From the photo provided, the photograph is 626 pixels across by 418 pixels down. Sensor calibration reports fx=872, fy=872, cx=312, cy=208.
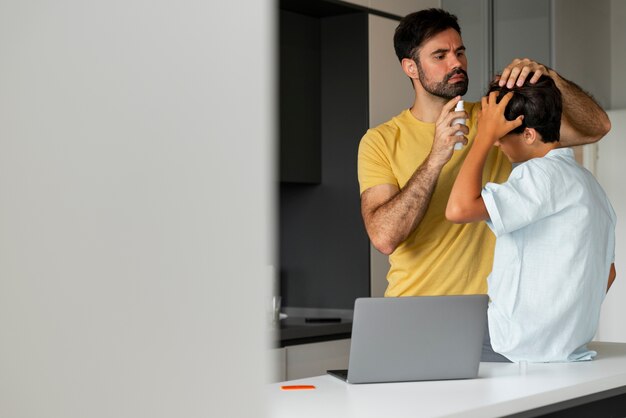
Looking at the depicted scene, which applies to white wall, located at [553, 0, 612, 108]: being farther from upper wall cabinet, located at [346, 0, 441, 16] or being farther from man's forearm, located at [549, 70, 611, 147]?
man's forearm, located at [549, 70, 611, 147]

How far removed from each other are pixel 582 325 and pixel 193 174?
73.7 inches

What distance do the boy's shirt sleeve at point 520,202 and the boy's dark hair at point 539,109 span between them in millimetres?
241

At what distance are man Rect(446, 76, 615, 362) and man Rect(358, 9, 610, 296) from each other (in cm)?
35

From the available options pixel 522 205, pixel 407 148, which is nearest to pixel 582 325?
pixel 522 205

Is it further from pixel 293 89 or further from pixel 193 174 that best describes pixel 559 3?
pixel 193 174

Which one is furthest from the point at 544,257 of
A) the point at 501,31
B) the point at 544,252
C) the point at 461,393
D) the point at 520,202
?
the point at 501,31

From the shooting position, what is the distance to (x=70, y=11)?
0.44 meters

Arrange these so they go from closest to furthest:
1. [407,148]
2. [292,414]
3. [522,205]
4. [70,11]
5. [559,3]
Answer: [70,11] < [292,414] < [522,205] < [407,148] < [559,3]

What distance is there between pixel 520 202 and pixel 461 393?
0.54 metres

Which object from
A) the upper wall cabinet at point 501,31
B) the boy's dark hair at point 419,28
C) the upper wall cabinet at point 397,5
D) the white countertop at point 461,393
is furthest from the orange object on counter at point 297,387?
the upper wall cabinet at point 501,31

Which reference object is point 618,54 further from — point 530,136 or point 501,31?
point 530,136

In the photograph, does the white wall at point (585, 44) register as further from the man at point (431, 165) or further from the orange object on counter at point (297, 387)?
the orange object on counter at point (297, 387)

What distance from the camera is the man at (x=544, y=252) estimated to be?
6.86 feet

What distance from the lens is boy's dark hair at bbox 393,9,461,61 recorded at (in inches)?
112
